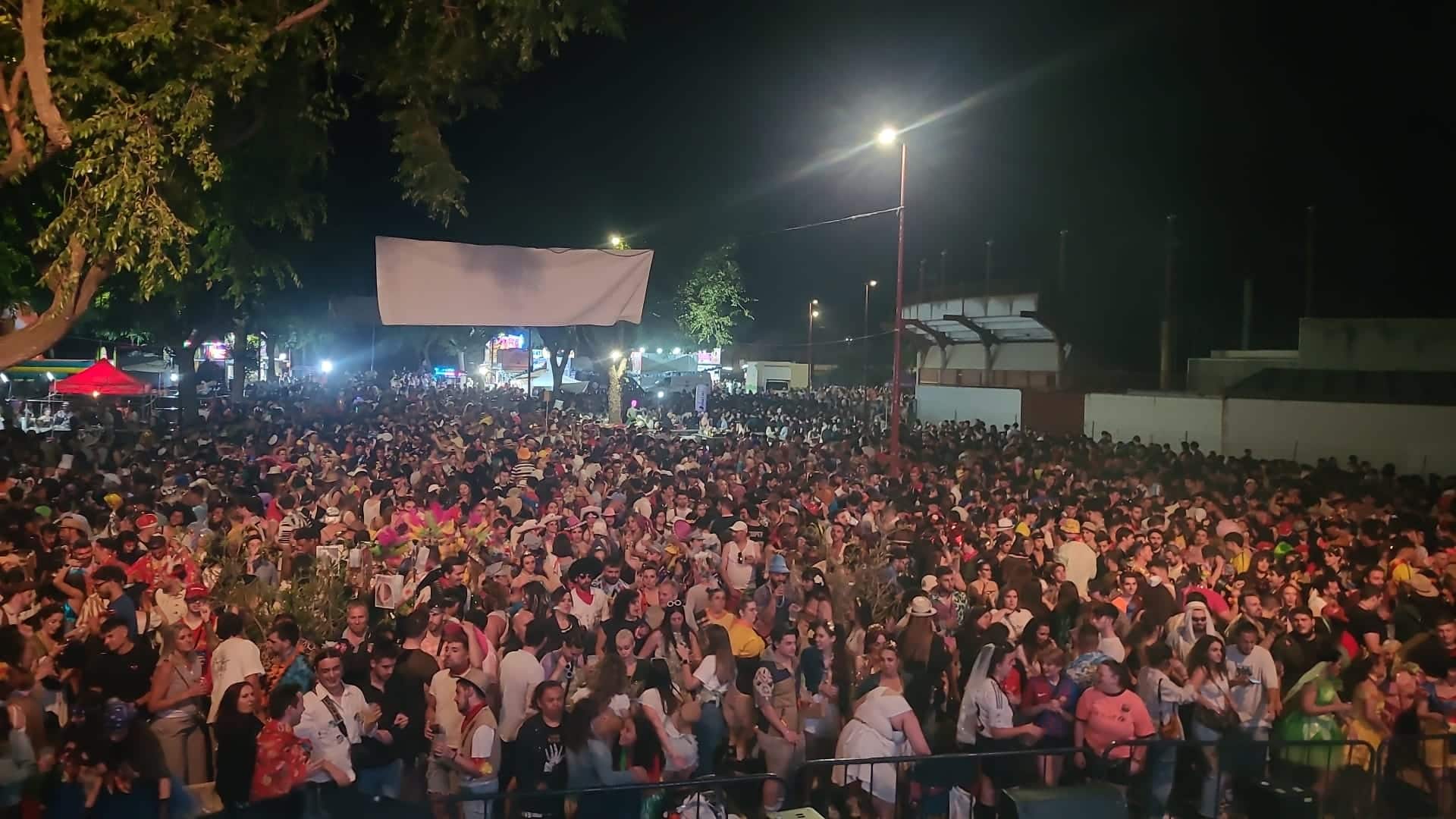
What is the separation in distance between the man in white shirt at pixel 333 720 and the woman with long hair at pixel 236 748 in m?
0.22

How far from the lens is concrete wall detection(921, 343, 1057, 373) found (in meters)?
32.8

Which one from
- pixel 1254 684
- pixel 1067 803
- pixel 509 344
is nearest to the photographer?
pixel 1067 803

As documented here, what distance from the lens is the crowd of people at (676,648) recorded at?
16.8ft

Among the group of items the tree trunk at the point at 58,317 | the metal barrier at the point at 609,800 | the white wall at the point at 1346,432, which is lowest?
the metal barrier at the point at 609,800

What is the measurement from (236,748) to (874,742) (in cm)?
318

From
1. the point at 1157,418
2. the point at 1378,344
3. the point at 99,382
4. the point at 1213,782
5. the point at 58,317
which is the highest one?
the point at 1378,344

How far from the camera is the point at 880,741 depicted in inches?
214

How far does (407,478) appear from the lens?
488 inches

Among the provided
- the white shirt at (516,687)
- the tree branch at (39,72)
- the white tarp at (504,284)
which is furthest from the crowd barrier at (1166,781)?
the tree branch at (39,72)

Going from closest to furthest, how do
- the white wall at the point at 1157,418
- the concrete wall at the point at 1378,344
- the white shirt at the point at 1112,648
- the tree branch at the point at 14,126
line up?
the tree branch at the point at 14,126, the white shirt at the point at 1112,648, the concrete wall at the point at 1378,344, the white wall at the point at 1157,418

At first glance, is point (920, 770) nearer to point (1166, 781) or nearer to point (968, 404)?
point (1166, 781)

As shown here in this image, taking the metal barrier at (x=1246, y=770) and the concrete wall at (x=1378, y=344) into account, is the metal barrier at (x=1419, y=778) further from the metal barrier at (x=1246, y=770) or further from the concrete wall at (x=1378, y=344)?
the concrete wall at (x=1378, y=344)

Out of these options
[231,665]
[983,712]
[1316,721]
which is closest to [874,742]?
[983,712]

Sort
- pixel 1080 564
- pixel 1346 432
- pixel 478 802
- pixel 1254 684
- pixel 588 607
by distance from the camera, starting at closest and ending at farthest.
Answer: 1. pixel 478 802
2. pixel 1254 684
3. pixel 588 607
4. pixel 1080 564
5. pixel 1346 432
